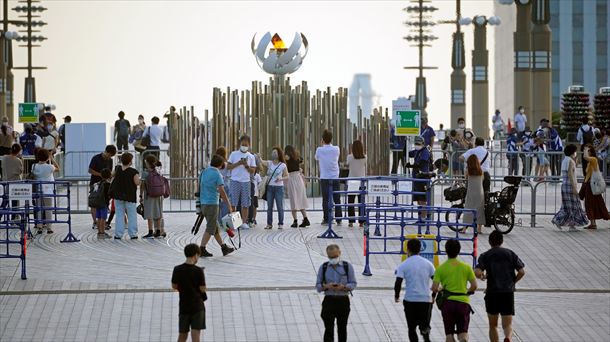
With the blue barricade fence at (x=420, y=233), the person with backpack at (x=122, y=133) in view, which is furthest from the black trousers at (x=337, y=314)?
the person with backpack at (x=122, y=133)

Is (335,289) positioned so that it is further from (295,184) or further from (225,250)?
(295,184)

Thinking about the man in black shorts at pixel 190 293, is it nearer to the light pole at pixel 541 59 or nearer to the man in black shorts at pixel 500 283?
the man in black shorts at pixel 500 283

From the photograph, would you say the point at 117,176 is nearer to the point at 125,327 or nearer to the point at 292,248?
the point at 292,248

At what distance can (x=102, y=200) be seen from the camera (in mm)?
27453

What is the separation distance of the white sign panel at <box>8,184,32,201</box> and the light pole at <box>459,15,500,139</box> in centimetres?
5051

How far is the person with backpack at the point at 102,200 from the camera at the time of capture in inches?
1080

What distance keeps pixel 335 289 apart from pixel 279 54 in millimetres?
22201

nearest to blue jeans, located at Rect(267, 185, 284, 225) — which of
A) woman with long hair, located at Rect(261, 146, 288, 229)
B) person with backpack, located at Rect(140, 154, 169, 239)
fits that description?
woman with long hair, located at Rect(261, 146, 288, 229)

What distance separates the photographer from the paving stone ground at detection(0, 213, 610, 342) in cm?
Result: 1900

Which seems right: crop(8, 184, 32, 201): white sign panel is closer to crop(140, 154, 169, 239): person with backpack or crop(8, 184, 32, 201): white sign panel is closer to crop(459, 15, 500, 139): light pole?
crop(140, 154, 169, 239): person with backpack

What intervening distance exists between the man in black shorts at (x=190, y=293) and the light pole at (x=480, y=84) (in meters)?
58.4

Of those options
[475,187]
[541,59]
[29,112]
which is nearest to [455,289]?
[475,187]

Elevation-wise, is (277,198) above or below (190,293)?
above

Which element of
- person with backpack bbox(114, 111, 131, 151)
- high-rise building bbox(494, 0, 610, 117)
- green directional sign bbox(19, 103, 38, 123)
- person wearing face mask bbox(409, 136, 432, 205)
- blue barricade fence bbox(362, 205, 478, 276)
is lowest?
blue barricade fence bbox(362, 205, 478, 276)
